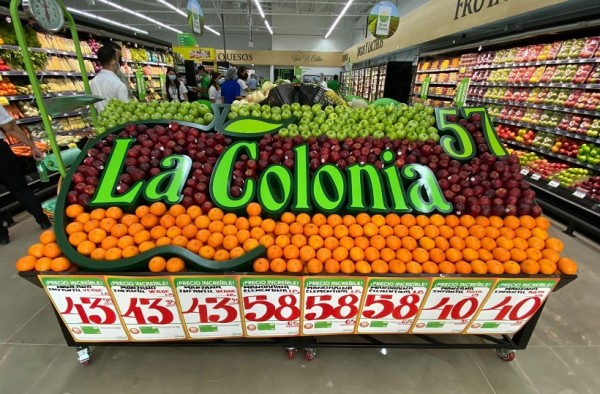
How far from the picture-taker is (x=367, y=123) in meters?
2.17

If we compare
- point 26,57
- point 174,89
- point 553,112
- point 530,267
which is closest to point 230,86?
point 174,89

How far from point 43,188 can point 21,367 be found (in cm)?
351

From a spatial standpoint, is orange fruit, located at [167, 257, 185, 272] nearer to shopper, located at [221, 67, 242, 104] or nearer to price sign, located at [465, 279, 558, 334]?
price sign, located at [465, 279, 558, 334]

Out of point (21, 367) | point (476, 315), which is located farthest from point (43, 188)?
point (476, 315)

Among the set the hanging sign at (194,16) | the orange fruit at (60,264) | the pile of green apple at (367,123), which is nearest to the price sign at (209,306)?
the orange fruit at (60,264)

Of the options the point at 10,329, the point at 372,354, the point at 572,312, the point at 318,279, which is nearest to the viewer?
the point at 318,279

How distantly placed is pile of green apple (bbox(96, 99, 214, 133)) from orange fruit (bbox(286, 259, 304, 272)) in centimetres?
138

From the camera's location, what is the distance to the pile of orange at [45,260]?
1.34 m

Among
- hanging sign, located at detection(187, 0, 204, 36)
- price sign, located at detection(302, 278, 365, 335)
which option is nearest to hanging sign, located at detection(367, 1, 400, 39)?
hanging sign, located at detection(187, 0, 204, 36)

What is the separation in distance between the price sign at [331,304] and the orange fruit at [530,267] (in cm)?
80

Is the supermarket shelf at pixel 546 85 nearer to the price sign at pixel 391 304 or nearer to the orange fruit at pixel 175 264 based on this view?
the price sign at pixel 391 304

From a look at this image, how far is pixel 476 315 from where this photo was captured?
5.17 ft

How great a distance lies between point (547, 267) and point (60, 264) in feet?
7.57

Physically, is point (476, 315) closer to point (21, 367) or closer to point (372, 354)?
point (372, 354)
